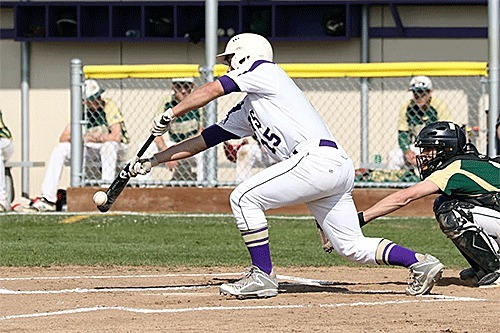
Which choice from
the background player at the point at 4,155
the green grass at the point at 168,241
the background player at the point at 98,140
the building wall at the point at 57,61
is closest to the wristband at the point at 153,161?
the green grass at the point at 168,241

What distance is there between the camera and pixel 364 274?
8.91 metres

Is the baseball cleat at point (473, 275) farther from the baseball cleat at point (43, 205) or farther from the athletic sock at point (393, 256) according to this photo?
the baseball cleat at point (43, 205)

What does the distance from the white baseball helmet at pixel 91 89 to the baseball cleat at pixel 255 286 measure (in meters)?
7.56

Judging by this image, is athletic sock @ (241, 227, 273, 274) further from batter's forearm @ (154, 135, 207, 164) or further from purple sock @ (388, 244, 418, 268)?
batter's forearm @ (154, 135, 207, 164)

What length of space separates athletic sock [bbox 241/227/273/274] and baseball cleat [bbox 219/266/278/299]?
0.04 metres

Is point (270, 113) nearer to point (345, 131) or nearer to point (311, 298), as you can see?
point (311, 298)

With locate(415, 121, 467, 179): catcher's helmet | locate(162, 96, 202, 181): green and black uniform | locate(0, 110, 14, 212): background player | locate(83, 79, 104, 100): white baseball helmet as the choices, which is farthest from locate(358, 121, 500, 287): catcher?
locate(0, 110, 14, 212): background player

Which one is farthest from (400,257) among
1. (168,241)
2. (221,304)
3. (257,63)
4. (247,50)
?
(168,241)

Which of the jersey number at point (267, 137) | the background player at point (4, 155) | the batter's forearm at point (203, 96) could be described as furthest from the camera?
the background player at point (4, 155)

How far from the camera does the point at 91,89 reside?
14.4m

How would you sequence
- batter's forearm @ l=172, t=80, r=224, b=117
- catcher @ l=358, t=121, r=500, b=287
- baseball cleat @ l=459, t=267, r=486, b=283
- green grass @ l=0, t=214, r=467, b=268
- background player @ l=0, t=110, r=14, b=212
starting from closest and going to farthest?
1. batter's forearm @ l=172, t=80, r=224, b=117
2. catcher @ l=358, t=121, r=500, b=287
3. baseball cleat @ l=459, t=267, r=486, b=283
4. green grass @ l=0, t=214, r=467, b=268
5. background player @ l=0, t=110, r=14, b=212

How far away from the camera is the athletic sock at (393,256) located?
7195 millimetres

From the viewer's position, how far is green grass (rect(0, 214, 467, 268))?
9.79m

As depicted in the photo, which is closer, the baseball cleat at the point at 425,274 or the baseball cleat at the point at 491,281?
the baseball cleat at the point at 425,274
